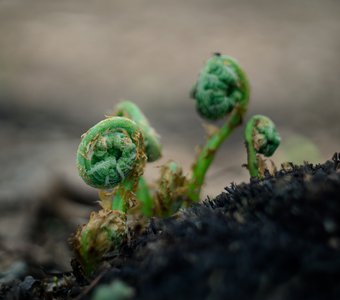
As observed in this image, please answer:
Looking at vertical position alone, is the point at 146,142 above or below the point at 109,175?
above

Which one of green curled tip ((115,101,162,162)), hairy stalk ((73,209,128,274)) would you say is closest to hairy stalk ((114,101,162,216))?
green curled tip ((115,101,162,162))

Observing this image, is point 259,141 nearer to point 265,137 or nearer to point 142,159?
point 265,137

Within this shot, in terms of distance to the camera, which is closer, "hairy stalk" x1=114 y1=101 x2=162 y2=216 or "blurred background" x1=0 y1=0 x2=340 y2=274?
"hairy stalk" x1=114 y1=101 x2=162 y2=216

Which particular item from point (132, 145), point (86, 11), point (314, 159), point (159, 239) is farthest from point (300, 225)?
point (86, 11)

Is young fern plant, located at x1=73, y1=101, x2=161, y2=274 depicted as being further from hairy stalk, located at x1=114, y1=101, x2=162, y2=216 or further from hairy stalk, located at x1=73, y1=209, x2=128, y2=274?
hairy stalk, located at x1=114, y1=101, x2=162, y2=216

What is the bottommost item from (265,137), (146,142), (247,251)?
(247,251)

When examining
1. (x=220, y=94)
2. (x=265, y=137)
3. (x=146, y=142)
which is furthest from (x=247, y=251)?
(x=220, y=94)

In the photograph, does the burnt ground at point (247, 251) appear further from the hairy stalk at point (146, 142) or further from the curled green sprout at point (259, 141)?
the hairy stalk at point (146, 142)
